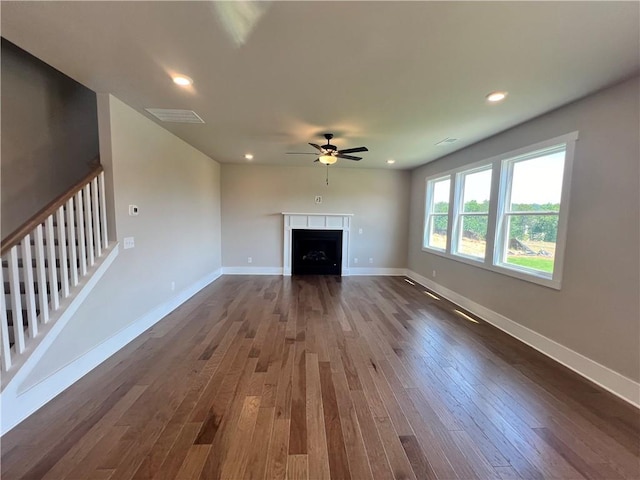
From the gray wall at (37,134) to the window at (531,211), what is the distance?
5358 mm

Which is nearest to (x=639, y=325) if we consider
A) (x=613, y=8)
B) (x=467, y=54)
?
(x=613, y=8)

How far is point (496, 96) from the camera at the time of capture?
97.6 inches

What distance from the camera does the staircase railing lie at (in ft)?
6.00

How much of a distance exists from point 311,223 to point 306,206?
17.0 inches

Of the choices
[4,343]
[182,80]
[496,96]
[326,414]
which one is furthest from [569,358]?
[4,343]

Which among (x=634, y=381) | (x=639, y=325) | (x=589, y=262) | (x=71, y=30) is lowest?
(x=634, y=381)

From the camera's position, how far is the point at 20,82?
2.64 meters

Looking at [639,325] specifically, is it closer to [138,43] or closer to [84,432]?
[84,432]

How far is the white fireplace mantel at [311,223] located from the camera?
626 centimetres

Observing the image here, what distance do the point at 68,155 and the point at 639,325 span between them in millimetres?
5844

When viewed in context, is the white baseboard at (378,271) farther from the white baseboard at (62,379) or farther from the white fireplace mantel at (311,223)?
the white baseboard at (62,379)

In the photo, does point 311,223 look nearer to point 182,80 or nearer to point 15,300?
point 182,80

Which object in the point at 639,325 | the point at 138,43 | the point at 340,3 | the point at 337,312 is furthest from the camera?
the point at 337,312

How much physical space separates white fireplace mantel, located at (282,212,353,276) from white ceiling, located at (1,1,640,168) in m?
3.28
